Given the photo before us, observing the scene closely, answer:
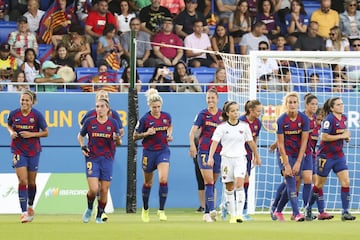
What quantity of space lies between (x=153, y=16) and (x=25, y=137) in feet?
25.8

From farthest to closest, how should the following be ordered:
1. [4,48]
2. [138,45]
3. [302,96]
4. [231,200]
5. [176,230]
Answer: [138,45]
[4,48]
[302,96]
[231,200]
[176,230]

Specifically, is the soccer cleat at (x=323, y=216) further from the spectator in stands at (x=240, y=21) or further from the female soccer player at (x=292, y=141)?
the spectator in stands at (x=240, y=21)

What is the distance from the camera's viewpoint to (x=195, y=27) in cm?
2614

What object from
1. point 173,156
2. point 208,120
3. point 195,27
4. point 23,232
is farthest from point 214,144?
point 195,27

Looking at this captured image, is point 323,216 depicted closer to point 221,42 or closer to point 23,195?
point 23,195

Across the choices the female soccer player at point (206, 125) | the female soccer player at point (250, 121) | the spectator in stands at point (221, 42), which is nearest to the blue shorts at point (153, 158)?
the female soccer player at point (206, 125)

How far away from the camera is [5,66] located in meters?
24.5

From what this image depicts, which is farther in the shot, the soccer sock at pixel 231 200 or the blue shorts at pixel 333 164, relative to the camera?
the blue shorts at pixel 333 164

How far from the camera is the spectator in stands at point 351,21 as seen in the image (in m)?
27.3

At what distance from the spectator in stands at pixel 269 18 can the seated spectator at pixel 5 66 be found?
19.7 ft

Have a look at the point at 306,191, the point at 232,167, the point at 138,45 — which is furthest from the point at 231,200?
the point at 138,45

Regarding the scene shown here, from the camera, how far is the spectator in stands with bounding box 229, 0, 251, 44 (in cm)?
2681

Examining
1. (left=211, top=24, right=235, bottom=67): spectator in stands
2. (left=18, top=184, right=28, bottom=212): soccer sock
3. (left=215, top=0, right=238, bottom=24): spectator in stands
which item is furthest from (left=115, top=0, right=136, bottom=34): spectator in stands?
(left=18, top=184, right=28, bottom=212): soccer sock

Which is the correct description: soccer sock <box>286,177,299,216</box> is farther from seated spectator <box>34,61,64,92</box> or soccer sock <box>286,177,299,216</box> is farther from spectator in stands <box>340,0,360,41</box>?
spectator in stands <box>340,0,360,41</box>
